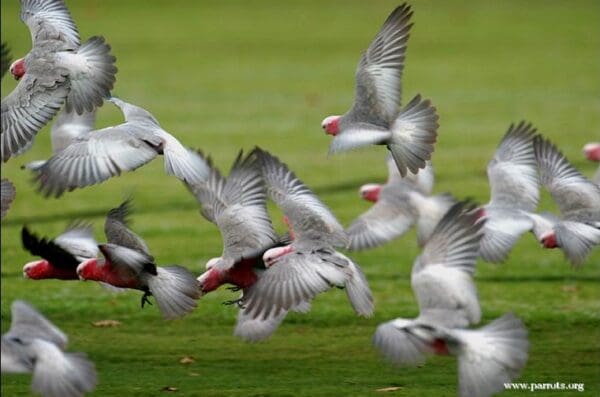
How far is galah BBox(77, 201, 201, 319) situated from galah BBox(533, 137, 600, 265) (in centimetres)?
221

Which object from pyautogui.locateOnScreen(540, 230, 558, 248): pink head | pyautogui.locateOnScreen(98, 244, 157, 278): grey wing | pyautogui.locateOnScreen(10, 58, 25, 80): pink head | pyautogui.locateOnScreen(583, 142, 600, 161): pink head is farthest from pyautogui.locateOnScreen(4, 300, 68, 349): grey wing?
pyautogui.locateOnScreen(583, 142, 600, 161): pink head

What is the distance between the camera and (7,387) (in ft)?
22.9

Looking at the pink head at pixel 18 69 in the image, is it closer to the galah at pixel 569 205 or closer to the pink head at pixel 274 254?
the pink head at pixel 274 254

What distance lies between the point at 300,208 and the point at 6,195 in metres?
1.64

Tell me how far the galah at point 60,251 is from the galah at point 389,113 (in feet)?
4.98

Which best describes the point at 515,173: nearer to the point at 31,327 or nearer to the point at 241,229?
the point at 241,229

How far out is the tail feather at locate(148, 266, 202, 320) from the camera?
6.51m

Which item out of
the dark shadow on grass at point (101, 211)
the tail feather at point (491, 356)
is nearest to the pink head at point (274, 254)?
the tail feather at point (491, 356)

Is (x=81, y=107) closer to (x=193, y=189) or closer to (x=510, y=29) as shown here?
(x=193, y=189)

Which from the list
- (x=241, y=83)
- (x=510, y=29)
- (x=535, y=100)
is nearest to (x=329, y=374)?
(x=535, y=100)

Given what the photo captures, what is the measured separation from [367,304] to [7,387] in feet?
6.64

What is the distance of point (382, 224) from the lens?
8.65m

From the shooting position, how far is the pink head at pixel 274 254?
6453mm

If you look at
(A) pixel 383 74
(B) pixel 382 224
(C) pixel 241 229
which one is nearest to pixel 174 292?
(C) pixel 241 229
